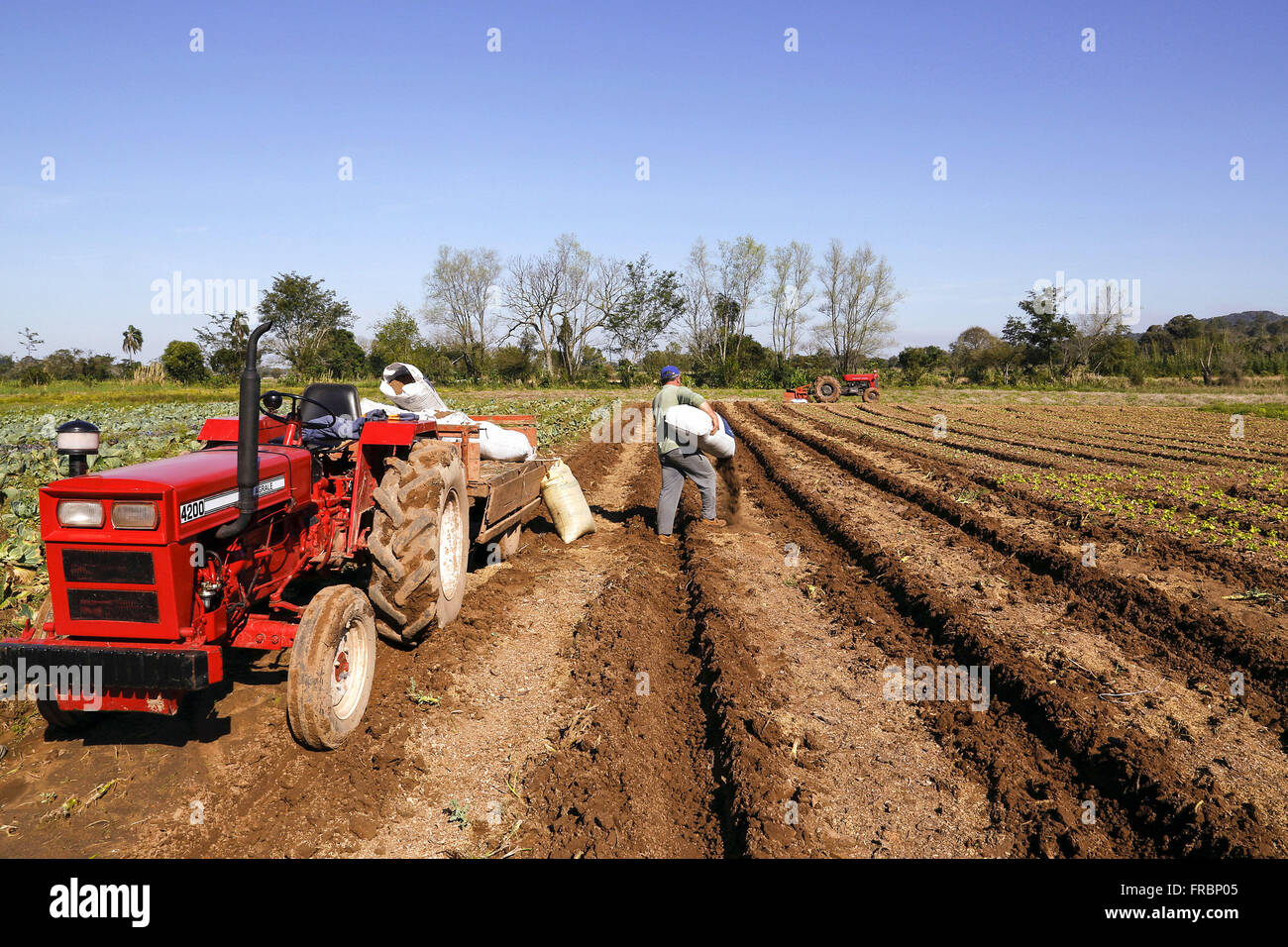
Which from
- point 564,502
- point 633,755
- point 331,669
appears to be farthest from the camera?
point 564,502

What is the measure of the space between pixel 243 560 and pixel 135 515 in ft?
1.98

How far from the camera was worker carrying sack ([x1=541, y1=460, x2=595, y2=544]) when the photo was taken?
8023 millimetres

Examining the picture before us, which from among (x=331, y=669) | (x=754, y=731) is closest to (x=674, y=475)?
(x=754, y=731)

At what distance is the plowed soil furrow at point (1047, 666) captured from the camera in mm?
3246

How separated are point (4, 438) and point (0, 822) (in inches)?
555

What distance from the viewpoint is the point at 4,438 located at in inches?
549

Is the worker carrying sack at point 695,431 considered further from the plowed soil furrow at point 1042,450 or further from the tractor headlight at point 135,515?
the plowed soil furrow at point 1042,450

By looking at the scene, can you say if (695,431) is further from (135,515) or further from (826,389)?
(826,389)

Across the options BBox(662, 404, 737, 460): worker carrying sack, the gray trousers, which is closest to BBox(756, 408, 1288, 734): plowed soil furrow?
BBox(662, 404, 737, 460): worker carrying sack

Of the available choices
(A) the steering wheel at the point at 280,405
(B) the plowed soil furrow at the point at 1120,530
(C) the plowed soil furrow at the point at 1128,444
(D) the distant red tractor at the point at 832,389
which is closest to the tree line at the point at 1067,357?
(D) the distant red tractor at the point at 832,389

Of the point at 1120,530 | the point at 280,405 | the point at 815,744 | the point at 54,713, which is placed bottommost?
the point at 815,744

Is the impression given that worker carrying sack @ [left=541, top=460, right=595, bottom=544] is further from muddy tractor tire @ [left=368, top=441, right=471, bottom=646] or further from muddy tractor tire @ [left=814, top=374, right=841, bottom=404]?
muddy tractor tire @ [left=814, top=374, right=841, bottom=404]

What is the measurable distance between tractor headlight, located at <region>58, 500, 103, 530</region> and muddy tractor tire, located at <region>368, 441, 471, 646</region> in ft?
4.64

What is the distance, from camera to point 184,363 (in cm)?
3928
